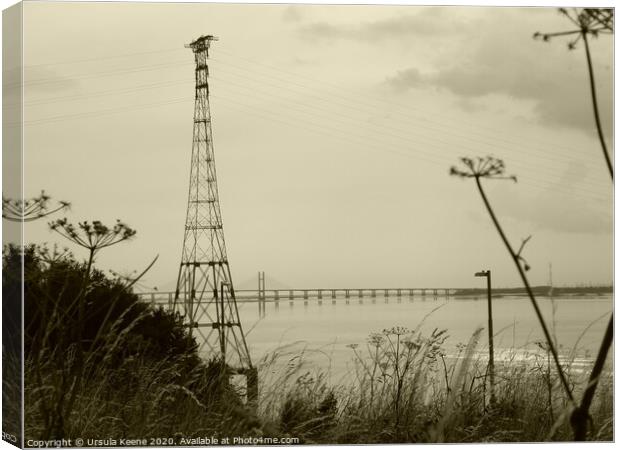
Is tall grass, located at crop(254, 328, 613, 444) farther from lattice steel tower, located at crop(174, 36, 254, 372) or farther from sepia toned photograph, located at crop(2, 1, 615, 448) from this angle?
lattice steel tower, located at crop(174, 36, 254, 372)

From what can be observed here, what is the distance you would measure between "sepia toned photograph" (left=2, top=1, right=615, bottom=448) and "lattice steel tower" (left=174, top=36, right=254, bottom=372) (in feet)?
0.04

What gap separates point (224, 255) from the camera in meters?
4.97

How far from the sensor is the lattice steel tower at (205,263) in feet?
15.8

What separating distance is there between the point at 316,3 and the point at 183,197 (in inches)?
45.3

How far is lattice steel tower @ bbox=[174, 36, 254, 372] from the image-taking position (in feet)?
15.8

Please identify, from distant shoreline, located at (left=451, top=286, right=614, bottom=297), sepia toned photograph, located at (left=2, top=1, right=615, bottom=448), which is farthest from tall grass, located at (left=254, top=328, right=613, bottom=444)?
distant shoreline, located at (left=451, top=286, right=614, bottom=297)

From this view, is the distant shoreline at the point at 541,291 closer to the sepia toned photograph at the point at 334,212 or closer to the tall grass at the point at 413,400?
the sepia toned photograph at the point at 334,212

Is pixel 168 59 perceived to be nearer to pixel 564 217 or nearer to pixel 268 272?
pixel 268 272

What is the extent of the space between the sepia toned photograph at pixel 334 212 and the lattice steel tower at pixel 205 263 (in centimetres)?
1

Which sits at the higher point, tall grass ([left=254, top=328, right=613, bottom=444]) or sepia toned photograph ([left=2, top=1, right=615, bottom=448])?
sepia toned photograph ([left=2, top=1, right=615, bottom=448])

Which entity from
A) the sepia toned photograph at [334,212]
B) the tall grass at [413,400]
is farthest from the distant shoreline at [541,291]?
the tall grass at [413,400]

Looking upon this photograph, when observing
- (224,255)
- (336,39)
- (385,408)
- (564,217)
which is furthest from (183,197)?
(564,217)

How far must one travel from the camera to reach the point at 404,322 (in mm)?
4902

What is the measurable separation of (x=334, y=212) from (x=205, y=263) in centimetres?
70
